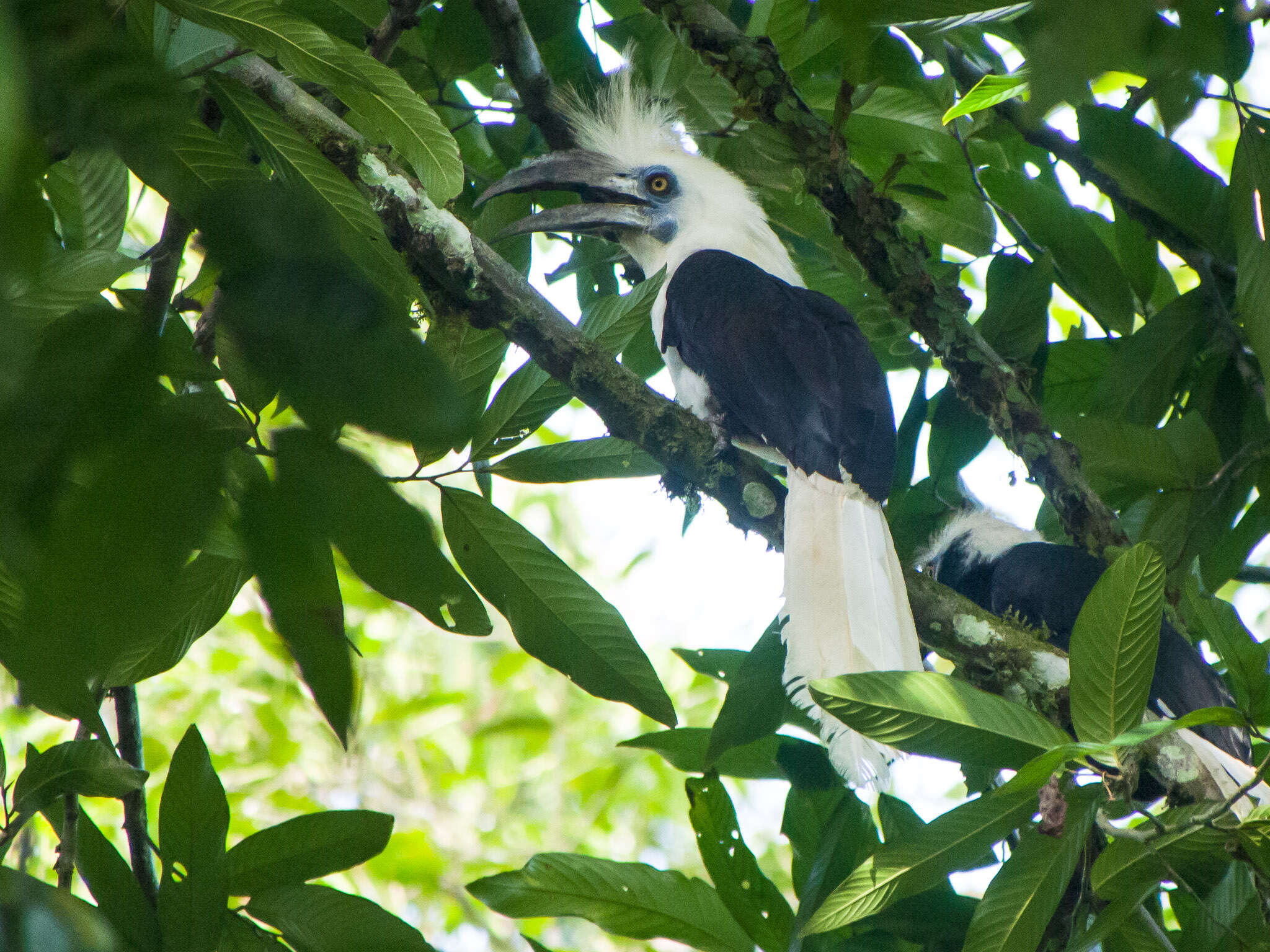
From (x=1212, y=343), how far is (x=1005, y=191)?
0.58 metres

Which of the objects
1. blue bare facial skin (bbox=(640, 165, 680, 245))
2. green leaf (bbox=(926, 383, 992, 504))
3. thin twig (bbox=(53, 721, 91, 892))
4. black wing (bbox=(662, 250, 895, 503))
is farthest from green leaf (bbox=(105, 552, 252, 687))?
blue bare facial skin (bbox=(640, 165, 680, 245))

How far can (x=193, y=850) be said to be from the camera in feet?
4.95

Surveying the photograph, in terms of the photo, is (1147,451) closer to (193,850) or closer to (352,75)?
(352,75)

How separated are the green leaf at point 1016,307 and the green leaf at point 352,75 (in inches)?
54.1

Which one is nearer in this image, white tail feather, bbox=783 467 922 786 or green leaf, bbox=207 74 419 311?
green leaf, bbox=207 74 419 311

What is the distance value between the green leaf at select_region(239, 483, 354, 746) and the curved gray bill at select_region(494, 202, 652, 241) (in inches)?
88.5

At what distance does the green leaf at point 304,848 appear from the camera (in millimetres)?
1573

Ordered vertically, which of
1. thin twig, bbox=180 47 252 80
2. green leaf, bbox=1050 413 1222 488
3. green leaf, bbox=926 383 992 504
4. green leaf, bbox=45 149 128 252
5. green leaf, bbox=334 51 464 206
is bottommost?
green leaf, bbox=1050 413 1222 488

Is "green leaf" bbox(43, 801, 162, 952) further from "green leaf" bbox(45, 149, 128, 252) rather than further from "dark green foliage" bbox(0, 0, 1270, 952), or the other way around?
"green leaf" bbox(45, 149, 128, 252)

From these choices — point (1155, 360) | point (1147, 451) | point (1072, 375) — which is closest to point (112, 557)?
point (1147, 451)

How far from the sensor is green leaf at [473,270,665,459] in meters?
1.81

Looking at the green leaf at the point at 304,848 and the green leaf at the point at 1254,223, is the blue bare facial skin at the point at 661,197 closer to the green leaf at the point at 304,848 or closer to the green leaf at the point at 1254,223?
the green leaf at the point at 1254,223

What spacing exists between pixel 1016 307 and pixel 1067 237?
19 cm

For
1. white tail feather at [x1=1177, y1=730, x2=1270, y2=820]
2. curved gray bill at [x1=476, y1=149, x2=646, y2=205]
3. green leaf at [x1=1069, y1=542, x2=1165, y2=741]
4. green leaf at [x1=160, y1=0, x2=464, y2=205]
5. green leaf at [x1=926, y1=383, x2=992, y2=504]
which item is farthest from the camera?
curved gray bill at [x1=476, y1=149, x2=646, y2=205]
